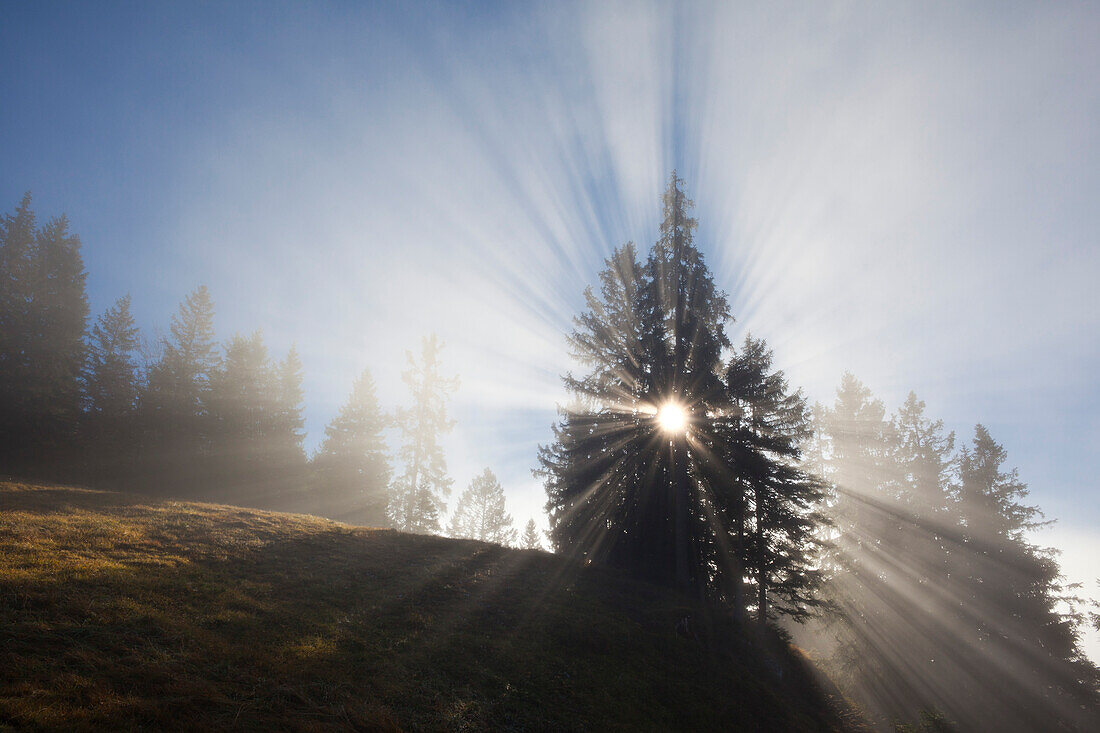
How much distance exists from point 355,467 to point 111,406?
16705 mm

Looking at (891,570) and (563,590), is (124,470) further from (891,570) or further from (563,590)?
(891,570)

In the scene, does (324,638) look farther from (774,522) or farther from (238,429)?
(238,429)

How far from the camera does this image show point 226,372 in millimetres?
32625

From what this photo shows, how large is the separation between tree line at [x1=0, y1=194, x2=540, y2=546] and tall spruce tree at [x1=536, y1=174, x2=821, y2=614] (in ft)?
75.3

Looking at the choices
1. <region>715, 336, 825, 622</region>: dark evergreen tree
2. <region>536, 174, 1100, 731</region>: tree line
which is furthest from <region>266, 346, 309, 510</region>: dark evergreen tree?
<region>715, 336, 825, 622</region>: dark evergreen tree

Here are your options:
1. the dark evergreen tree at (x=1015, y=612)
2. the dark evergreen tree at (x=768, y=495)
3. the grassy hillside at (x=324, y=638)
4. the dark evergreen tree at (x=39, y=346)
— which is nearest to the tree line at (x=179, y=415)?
the dark evergreen tree at (x=39, y=346)

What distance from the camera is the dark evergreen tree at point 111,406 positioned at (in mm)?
26016

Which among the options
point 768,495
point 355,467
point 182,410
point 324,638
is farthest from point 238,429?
point 768,495

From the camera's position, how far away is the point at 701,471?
19.4 meters

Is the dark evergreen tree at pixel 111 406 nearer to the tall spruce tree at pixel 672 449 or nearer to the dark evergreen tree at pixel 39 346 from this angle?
the dark evergreen tree at pixel 39 346

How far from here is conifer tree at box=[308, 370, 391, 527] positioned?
36844 millimetres

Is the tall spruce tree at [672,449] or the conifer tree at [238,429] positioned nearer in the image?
the tall spruce tree at [672,449]

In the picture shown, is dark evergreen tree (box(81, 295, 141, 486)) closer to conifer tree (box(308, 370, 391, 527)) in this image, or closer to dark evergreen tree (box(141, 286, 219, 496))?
dark evergreen tree (box(141, 286, 219, 496))

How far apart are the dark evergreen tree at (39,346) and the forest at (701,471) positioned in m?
0.10
